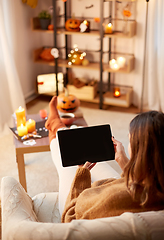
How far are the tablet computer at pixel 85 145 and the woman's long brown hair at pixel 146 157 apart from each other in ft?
1.55

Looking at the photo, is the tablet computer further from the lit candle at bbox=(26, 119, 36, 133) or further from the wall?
the wall

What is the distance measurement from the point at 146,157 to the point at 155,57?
2645 mm

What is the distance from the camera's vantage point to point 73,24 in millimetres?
3365

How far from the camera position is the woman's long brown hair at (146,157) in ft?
2.86

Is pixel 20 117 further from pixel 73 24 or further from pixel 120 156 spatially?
pixel 73 24

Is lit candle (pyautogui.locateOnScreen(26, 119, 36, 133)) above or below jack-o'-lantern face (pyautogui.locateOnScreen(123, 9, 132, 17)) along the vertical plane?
below

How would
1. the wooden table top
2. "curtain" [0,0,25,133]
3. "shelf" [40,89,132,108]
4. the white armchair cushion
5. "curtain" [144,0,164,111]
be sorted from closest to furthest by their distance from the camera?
the white armchair cushion, the wooden table top, "curtain" [0,0,25,133], "curtain" [144,0,164,111], "shelf" [40,89,132,108]

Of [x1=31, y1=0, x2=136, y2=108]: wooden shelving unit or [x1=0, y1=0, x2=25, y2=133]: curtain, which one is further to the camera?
[x1=31, y1=0, x2=136, y2=108]: wooden shelving unit

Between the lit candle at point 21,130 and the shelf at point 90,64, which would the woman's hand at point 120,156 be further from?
the shelf at point 90,64

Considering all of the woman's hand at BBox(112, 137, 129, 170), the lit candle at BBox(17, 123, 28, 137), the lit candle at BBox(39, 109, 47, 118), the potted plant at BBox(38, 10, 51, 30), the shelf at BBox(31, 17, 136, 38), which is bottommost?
the lit candle at BBox(17, 123, 28, 137)

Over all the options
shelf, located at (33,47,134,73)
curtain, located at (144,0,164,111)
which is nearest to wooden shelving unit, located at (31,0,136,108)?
shelf, located at (33,47,134,73)

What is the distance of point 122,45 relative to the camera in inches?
139

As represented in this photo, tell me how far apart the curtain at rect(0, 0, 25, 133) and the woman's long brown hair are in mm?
2346

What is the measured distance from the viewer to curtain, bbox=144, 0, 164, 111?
312 centimetres
